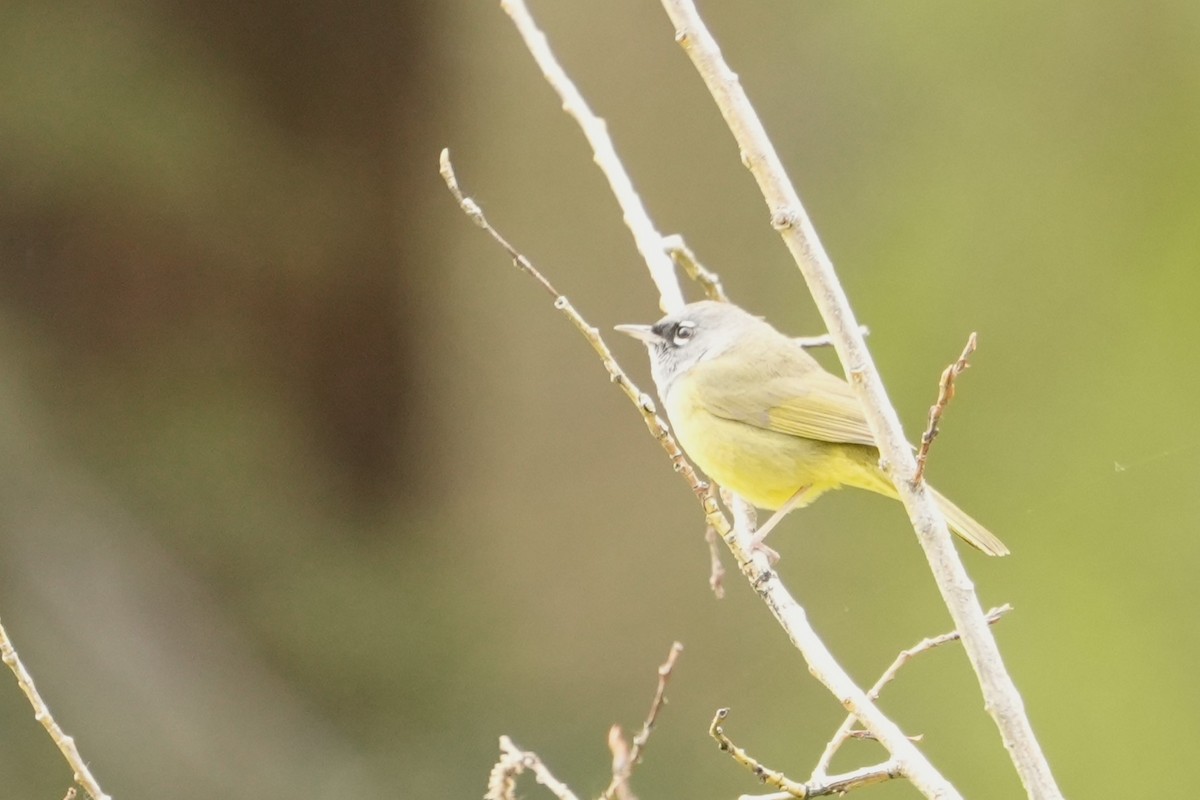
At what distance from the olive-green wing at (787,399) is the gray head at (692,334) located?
0.24ft

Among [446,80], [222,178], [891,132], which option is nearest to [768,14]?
[891,132]

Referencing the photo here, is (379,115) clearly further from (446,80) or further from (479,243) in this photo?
(479,243)

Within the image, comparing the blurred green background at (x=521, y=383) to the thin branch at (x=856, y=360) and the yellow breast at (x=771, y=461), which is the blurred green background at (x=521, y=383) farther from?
the thin branch at (x=856, y=360)

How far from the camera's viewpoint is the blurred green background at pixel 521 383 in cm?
529

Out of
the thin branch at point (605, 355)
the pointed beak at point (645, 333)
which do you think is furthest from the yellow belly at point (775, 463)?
the thin branch at point (605, 355)

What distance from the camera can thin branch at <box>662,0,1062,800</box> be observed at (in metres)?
1.80

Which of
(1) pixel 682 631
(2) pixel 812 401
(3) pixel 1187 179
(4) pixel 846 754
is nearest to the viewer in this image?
(2) pixel 812 401

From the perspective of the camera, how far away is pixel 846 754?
5.54 metres

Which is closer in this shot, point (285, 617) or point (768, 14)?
point (768, 14)

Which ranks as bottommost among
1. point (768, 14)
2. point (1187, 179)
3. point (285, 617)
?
point (285, 617)

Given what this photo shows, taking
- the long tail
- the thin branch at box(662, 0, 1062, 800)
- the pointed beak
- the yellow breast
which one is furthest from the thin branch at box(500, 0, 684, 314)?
the long tail

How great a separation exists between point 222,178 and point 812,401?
3.63m

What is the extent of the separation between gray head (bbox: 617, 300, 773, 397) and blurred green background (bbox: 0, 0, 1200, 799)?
2.08m

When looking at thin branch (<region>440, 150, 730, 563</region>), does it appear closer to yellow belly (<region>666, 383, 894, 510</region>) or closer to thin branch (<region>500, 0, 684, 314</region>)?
thin branch (<region>500, 0, 684, 314</region>)
